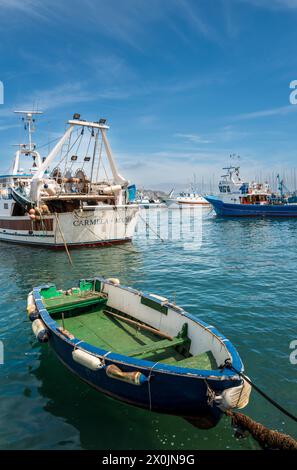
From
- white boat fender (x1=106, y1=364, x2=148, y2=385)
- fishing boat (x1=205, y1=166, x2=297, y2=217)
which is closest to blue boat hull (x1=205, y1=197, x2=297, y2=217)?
fishing boat (x1=205, y1=166, x2=297, y2=217)

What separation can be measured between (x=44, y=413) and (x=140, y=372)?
8.54 feet

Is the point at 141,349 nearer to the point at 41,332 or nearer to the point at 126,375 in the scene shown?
the point at 126,375

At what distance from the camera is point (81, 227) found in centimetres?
2752

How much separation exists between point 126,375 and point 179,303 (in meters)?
7.63

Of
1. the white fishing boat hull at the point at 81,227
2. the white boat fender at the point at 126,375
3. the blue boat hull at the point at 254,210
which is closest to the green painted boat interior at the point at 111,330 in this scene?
the white boat fender at the point at 126,375

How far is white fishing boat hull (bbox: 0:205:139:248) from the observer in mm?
27062

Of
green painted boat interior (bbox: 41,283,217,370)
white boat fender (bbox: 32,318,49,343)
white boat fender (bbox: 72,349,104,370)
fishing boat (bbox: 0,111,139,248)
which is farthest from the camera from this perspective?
fishing boat (bbox: 0,111,139,248)

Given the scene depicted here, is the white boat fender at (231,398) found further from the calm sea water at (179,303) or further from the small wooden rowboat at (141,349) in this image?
the calm sea water at (179,303)

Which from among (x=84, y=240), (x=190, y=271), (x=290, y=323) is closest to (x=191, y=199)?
(x=84, y=240)

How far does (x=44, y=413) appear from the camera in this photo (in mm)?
7109

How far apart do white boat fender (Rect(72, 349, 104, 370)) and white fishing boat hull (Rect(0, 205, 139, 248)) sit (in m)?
19.5

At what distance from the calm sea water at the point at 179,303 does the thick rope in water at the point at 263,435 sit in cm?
19

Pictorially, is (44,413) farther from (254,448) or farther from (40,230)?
(40,230)
